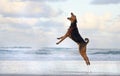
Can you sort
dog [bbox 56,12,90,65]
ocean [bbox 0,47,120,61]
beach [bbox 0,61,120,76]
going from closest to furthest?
dog [bbox 56,12,90,65] < beach [bbox 0,61,120,76] < ocean [bbox 0,47,120,61]

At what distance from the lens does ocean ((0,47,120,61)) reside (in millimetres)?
27266

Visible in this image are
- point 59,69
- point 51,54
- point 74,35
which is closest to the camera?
point 74,35

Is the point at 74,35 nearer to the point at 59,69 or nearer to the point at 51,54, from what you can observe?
the point at 59,69

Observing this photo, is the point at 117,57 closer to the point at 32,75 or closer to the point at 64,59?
the point at 64,59

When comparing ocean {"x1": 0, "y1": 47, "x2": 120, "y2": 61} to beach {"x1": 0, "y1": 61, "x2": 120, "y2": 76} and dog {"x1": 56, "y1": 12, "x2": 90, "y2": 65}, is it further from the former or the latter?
dog {"x1": 56, "y1": 12, "x2": 90, "y2": 65}

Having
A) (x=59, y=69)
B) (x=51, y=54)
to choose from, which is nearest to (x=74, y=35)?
(x=59, y=69)

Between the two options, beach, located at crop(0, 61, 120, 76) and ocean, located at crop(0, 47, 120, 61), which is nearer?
beach, located at crop(0, 61, 120, 76)

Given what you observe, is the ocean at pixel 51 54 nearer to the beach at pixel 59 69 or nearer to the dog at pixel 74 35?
the beach at pixel 59 69

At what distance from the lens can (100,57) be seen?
1079 inches

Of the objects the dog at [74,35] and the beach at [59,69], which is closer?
the dog at [74,35]

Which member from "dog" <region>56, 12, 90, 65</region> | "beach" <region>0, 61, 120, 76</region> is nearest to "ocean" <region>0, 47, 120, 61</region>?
"beach" <region>0, 61, 120, 76</region>

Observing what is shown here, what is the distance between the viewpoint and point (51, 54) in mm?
29109

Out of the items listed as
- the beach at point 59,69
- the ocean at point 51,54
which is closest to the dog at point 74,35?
the beach at point 59,69

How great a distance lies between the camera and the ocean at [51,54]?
27.3m
